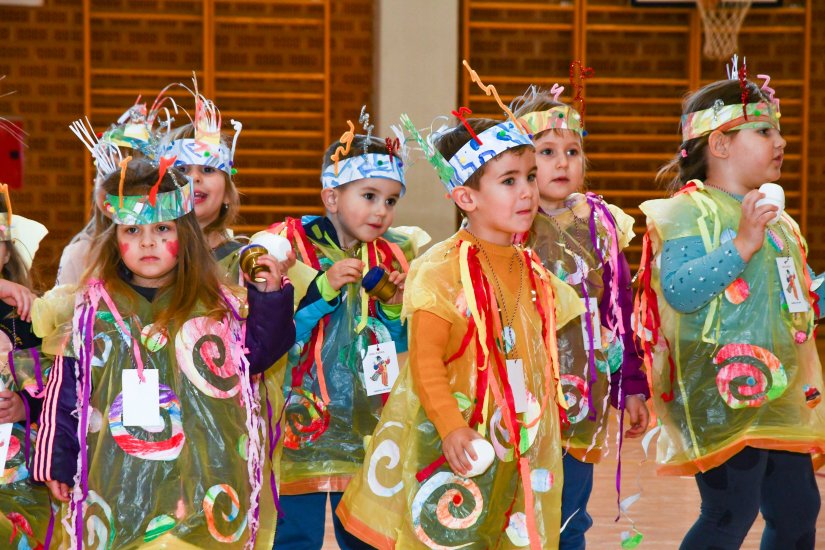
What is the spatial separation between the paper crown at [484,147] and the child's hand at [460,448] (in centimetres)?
59

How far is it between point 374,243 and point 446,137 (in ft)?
2.04

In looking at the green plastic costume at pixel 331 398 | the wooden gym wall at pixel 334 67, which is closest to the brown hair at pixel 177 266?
the green plastic costume at pixel 331 398

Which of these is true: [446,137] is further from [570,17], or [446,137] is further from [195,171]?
[570,17]

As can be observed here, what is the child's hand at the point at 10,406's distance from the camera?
2.55 m

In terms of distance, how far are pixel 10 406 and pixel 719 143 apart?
1827 millimetres

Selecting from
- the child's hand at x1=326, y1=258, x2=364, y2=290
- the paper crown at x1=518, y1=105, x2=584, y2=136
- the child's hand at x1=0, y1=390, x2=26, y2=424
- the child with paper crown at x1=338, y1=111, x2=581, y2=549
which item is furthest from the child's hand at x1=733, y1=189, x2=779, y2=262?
the child's hand at x1=0, y1=390, x2=26, y2=424

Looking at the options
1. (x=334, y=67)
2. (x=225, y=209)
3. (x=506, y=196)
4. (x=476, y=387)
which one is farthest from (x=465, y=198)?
(x=334, y=67)

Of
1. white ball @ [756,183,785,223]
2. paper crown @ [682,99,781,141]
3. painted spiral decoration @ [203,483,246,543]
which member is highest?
paper crown @ [682,99,781,141]

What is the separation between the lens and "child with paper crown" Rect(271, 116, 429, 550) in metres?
2.96

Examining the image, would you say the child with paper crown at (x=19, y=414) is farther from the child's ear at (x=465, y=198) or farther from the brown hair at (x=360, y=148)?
the child's ear at (x=465, y=198)

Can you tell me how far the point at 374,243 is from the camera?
10.3ft

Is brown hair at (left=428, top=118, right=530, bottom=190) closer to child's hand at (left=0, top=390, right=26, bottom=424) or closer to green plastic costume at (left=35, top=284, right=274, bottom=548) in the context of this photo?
green plastic costume at (left=35, top=284, right=274, bottom=548)

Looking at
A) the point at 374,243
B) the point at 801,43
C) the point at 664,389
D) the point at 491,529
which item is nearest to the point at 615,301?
the point at 664,389

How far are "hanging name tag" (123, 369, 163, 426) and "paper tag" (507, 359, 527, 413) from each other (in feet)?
2.38
